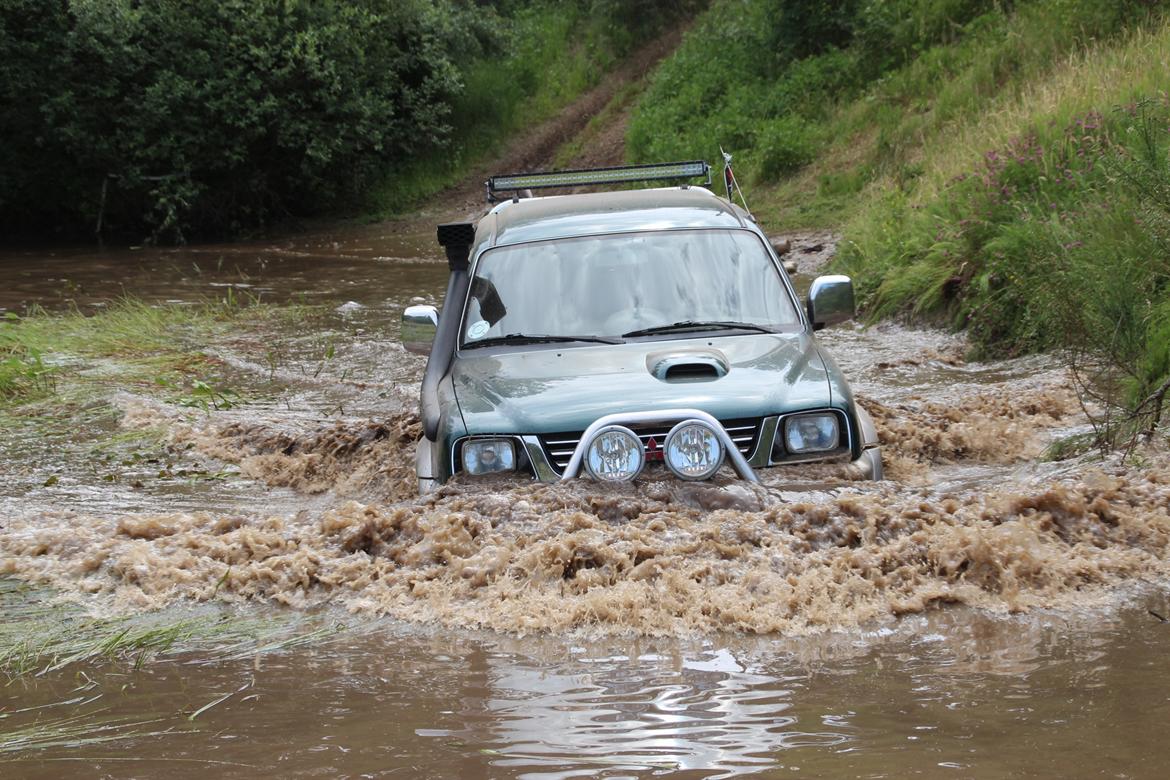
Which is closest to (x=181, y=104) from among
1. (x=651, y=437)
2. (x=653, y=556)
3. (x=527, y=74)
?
(x=527, y=74)

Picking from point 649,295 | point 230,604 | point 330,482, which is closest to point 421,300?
point 330,482

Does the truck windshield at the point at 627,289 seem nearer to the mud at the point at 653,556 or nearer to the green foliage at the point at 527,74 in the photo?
the mud at the point at 653,556

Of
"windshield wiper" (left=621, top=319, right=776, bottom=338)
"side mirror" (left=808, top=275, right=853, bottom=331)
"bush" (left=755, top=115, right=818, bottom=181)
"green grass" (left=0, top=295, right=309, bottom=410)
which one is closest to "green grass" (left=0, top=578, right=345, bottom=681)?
"windshield wiper" (left=621, top=319, right=776, bottom=338)

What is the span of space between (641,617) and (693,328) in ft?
6.31

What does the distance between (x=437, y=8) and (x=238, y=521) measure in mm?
25414

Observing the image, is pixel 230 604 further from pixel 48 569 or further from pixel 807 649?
pixel 807 649

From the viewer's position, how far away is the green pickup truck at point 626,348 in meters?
5.17

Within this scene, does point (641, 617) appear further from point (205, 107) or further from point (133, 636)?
point (205, 107)

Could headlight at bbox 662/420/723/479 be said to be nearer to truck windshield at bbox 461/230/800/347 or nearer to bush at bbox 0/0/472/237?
truck windshield at bbox 461/230/800/347

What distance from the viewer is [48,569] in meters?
5.31

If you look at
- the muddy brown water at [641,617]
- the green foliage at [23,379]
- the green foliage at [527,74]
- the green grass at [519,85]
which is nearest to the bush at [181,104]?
the green grass at [519,85]

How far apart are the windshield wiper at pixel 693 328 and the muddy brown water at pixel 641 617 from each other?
1.00 meters

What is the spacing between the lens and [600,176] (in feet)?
24.9

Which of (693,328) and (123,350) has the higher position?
(123,350)
